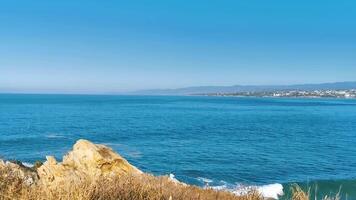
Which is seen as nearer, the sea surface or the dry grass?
the dry grass

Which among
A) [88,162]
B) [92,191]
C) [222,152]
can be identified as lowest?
[222,152]

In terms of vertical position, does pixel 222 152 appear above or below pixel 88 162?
below

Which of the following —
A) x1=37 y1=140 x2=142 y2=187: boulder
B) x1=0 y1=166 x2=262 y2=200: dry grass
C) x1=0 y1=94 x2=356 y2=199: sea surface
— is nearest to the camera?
x1=0 y1=166 x2=262 y2=200: dry grass

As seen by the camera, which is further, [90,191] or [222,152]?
[222,152]

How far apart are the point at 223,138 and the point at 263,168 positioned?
72.9 ft

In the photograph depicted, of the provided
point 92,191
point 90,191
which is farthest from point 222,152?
point 90,191

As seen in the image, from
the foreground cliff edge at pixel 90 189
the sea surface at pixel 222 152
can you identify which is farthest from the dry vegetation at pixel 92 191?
the sea surface at pixel 222 152

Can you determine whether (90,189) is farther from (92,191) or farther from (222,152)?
(222,152)

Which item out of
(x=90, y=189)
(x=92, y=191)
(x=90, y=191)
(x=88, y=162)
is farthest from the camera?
(x=88, y=162)

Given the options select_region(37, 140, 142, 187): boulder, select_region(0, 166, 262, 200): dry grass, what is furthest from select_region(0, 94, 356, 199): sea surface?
select_region(0, 166, 262, 200): dry grass

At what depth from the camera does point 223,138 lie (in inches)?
2379

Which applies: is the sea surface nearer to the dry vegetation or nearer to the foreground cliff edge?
the foreground cliff edge

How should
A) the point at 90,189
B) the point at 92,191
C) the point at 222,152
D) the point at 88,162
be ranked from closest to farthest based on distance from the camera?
1. the point at 90,189
2. the point at 92,191
3. the point at 88,162
4. the point at 222,152

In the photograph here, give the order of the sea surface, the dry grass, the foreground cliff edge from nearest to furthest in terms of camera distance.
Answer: the dry grass, the foreground cliff edge, the sea surface
